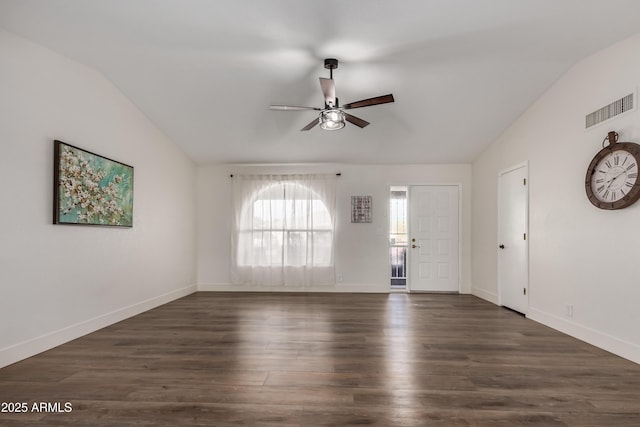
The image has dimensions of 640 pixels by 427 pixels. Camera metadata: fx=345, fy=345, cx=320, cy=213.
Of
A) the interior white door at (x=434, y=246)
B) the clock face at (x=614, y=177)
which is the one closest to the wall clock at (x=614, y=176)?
the clock face at (x=614, y=177)

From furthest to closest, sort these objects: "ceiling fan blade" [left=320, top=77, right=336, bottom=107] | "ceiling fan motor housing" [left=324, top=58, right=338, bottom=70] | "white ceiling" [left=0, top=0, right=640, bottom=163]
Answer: "ceiling fan motor housing" [left=324, top=58, right=338, bottom=70] → "ceiling fan blade" [left=320, top=77, right=336, bottom=107] → "white ceiling" [left=0, top=0, right=640, bottom=163]

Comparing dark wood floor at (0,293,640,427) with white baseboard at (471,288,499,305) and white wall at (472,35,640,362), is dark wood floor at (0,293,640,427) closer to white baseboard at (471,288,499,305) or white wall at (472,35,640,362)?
white wall at (472,35,640,362)

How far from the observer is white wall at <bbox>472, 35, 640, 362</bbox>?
122 inches

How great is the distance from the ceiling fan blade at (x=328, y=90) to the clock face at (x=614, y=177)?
8.78 feet

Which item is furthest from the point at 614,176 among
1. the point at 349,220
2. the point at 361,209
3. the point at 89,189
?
the point at 89,189

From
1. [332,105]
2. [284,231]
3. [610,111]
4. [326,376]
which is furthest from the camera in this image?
[284,231]

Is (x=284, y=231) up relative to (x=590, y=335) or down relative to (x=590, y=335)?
up

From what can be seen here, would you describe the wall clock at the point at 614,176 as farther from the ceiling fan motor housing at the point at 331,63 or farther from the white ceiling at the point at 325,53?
the ceiling fan motor housing at the point at 331,63

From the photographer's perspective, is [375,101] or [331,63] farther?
[331,63]

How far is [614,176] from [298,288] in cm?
483

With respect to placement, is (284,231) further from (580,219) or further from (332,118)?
(580,219)

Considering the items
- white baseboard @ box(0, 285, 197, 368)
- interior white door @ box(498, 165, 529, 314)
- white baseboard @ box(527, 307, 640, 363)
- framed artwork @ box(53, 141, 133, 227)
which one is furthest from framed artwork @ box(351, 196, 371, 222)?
framed artwork @ box(53, 141, 133, 227)

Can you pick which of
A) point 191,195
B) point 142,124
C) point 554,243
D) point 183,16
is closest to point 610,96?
point 554,243

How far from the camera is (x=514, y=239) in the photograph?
16.2ft
